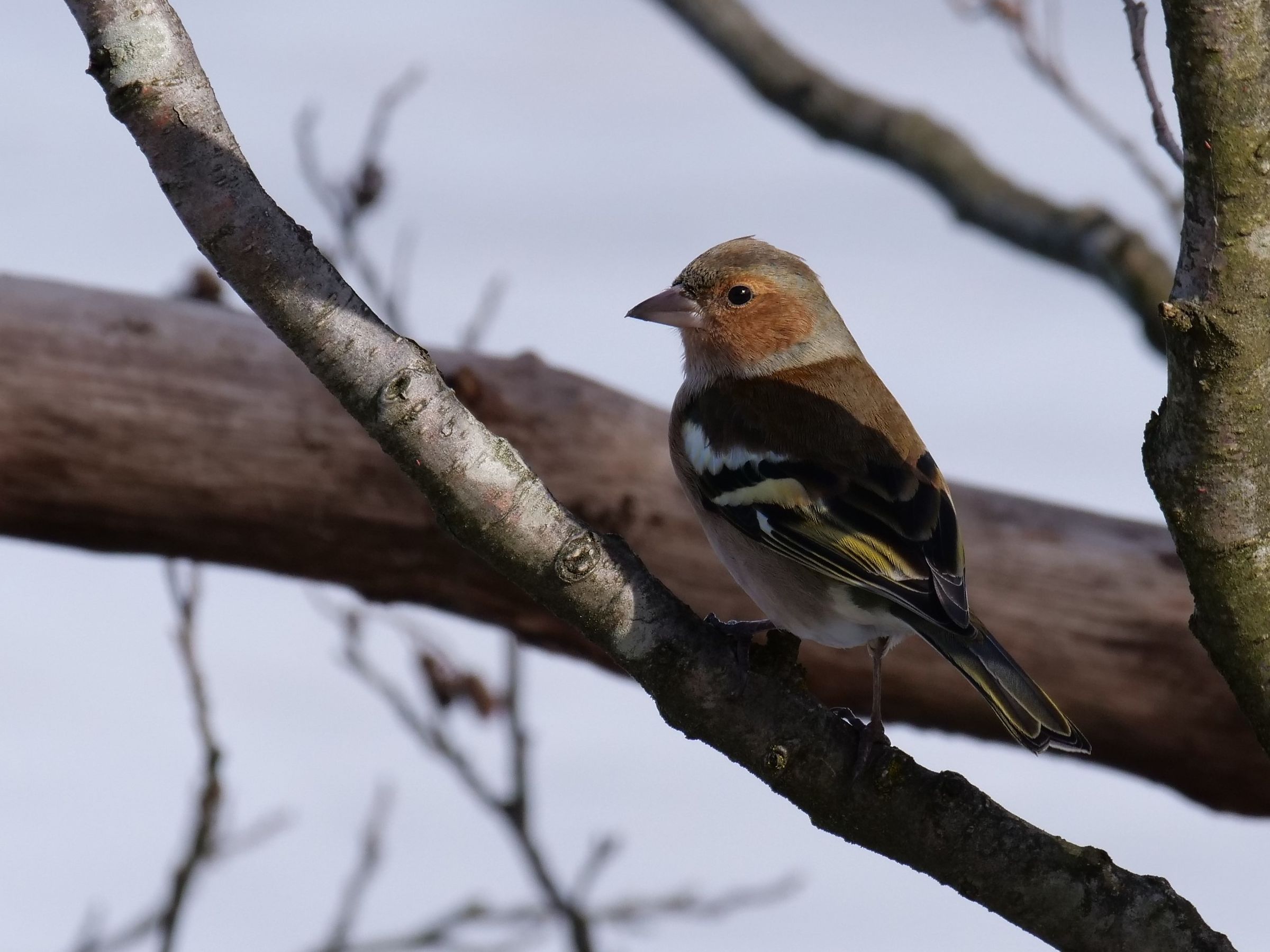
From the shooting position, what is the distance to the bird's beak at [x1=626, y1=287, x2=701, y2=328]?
15.5 ft

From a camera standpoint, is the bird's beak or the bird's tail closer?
the bird's tail

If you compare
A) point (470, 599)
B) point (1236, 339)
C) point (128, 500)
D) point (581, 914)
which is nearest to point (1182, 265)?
point (1236, 339)

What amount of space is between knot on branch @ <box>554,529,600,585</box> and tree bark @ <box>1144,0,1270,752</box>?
3.18 feet

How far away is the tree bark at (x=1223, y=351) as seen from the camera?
2076 millimetres

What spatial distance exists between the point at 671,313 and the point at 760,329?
30cm

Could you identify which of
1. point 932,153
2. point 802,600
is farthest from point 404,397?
point 932,153

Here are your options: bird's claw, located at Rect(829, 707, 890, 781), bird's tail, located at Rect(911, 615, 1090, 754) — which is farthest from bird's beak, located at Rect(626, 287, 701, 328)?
bird's claw, located at Rect(829, 707, 890, 781)

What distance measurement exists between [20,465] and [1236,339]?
3794 mm

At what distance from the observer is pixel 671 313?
4.74 meters

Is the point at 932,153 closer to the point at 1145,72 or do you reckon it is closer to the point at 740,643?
the point at 1145,72

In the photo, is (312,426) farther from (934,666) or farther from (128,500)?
(934,666)

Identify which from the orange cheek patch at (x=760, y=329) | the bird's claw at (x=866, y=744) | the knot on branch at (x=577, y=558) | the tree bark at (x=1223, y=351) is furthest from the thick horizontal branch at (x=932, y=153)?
the knot on branch at (x=577, y=558)

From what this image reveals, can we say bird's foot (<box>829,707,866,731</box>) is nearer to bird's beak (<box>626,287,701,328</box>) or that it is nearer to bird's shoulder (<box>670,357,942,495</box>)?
bird's shoulder (<box>670,357,942,495</box>)

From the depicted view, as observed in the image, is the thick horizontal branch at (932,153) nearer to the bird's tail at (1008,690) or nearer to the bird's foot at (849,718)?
the bird's tail at (1008,690)
